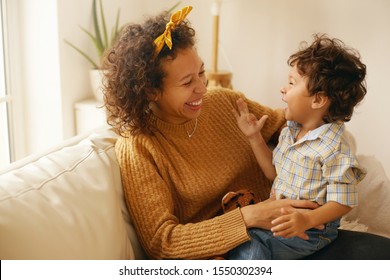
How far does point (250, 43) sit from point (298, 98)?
6.37 feet

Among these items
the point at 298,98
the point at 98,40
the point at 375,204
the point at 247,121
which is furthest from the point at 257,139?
the point at 98,40

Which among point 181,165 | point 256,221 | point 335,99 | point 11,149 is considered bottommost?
point 11,149

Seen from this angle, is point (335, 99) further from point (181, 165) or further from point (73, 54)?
point (73, 54)

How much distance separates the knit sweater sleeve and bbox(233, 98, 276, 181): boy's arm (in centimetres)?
29

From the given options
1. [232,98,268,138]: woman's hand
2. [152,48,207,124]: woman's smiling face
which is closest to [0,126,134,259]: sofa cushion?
[152,48,207,124]: woman's smiling face

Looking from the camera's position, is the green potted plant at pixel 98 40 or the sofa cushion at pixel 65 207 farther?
the green potted plant at pixel 98 40

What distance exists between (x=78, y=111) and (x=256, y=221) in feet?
6.04

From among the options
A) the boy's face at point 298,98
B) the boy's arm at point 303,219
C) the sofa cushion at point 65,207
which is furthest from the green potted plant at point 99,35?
the boy's arm at point 303,219

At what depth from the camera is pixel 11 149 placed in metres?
2.83

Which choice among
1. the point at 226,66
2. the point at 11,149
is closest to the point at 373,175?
the point at 226,66

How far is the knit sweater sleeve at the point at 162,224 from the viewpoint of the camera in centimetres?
134

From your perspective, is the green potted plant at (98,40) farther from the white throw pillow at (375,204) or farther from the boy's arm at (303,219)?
the boy's arm at (303,219)

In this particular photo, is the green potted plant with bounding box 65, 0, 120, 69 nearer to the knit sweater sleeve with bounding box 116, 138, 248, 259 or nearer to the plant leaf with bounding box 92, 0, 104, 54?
the plant leaf with bounding box 92, 0, 104, 54

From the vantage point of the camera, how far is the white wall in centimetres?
278
